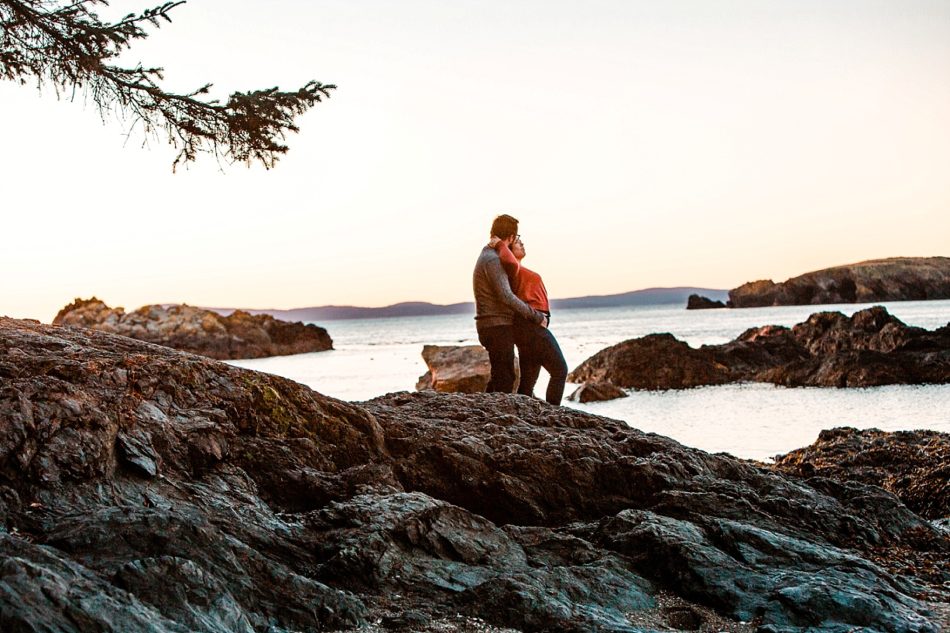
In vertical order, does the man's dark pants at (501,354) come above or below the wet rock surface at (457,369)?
above

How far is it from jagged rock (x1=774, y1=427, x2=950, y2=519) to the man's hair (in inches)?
152

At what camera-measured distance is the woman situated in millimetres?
8883

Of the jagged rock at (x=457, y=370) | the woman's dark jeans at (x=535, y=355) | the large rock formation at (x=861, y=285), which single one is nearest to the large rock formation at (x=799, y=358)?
the jagged rock at (x=457, y=370)

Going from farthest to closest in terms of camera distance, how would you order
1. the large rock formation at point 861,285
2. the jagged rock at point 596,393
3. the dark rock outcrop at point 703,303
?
the dark rock outcrop at point 703,303 → the large rock formation at point 861,285 → the jagged rock at point 596,393

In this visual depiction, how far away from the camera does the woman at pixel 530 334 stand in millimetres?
8883

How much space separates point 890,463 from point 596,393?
32.0 ft

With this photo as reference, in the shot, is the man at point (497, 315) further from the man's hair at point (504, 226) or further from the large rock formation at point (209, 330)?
the large rock formation at point (209, 330)

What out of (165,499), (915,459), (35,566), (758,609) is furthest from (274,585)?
(915,459)

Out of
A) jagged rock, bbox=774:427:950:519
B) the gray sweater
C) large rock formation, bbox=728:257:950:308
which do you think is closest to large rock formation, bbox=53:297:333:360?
the gray sweater

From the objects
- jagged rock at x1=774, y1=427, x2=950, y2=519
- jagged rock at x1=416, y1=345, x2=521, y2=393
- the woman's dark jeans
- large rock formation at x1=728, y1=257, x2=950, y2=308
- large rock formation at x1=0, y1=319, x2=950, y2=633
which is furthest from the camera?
large rock formation at x1=728, y1=257, x2=950, y2=308

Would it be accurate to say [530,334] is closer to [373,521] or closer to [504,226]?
[504,226]

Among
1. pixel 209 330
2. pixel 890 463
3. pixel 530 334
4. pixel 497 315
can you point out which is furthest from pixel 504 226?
pixel 209 330

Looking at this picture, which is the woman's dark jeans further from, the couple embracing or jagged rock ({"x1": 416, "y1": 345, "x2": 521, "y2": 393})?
jagged rock ({"x1": 416, "y1": 345, "x2": 521, "y2": 393})

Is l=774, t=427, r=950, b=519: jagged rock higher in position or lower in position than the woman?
lower
